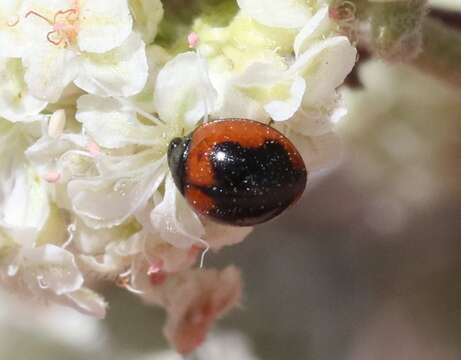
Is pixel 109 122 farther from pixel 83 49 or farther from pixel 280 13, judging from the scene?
pixel 280 13

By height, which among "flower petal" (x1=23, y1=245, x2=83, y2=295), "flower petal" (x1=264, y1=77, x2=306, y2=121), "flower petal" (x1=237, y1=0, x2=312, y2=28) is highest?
"flower petal" (x1=237, y1=0, x2=312, y2=28)

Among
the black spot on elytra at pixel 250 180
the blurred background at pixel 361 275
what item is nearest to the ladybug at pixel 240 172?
the black spot on elytra at pixel 250 180

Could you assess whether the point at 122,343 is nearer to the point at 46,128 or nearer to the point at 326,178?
the point at 326,178

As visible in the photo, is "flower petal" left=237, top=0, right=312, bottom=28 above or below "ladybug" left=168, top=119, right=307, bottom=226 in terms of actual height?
above

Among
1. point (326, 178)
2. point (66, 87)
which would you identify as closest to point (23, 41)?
point (66, 87)

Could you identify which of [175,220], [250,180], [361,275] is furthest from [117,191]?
[361,275]

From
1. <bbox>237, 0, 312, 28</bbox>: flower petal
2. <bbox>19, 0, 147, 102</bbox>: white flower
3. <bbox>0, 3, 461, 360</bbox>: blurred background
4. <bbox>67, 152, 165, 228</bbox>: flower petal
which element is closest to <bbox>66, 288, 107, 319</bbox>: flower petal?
<bbox>67, 152, 165, 228</bbox>: flower petal

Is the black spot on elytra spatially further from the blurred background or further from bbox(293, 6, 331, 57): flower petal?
the blurred background

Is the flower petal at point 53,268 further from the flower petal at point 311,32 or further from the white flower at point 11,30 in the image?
the flower petal at point 311,32
